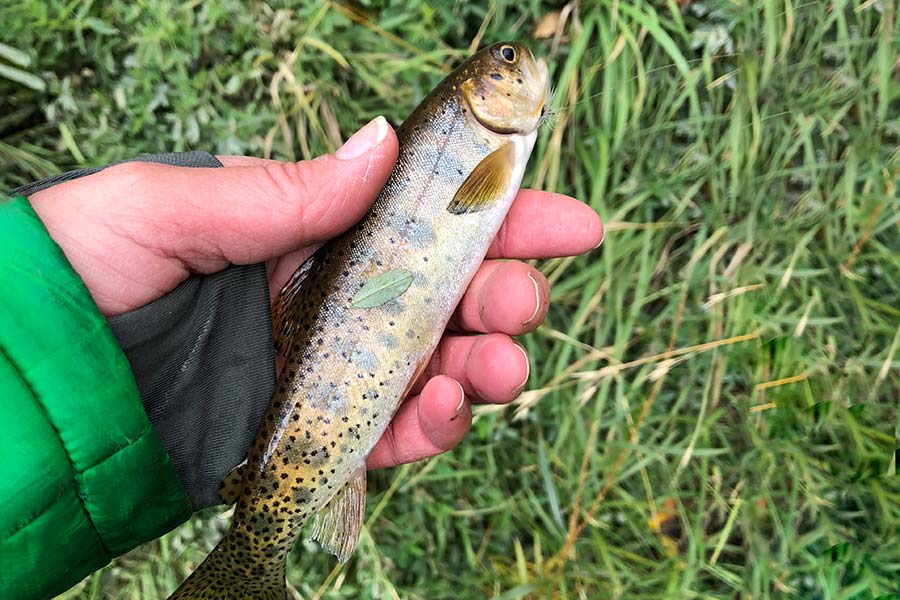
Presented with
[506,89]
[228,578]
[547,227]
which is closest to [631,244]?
[547,227]

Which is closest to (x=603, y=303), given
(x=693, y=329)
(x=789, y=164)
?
(x=693, y=329)

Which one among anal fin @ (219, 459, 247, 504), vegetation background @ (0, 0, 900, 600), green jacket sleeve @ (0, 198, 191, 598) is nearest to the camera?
green jacket sleeve @ (0, 198, 191, 598)

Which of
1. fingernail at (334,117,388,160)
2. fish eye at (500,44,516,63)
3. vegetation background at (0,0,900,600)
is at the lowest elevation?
vegetation background at (0,0,900,600)

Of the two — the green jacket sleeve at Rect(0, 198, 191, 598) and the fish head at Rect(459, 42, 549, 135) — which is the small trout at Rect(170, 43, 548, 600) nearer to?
the fish head at Rect(459, 42, 549, 135)

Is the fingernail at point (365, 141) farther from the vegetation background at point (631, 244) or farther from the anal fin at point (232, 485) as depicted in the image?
the anal fin at point (232, 485)

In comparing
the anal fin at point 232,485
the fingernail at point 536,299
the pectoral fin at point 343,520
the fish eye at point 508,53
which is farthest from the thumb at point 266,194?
the pectoral fin at point 343,520

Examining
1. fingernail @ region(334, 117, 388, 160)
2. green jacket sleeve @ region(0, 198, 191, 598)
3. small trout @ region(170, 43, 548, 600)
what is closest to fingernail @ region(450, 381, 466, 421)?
small trout @ region(170, 43, 548, 600)
